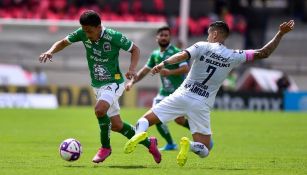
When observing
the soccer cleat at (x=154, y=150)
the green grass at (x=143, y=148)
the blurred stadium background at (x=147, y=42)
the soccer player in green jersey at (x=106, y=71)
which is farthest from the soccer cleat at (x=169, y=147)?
the blurred stadium background at (x=147, y=42)

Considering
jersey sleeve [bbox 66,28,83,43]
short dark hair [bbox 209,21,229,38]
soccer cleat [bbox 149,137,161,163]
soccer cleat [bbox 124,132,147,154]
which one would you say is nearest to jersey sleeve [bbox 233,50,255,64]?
short dark hair [bbox 209,21,229,38]

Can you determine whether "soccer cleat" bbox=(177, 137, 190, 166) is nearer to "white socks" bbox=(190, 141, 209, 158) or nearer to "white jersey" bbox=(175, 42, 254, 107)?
"white socks" bbox=(190, 141, 209, 158)

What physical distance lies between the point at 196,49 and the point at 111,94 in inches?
61.8

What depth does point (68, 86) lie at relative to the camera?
35.3m

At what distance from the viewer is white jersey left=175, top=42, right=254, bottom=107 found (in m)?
12.8

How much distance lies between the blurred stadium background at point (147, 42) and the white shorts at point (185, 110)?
22132 millimetres

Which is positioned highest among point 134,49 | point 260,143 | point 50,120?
point 134,49

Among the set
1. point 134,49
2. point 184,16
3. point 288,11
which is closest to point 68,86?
point 184,16

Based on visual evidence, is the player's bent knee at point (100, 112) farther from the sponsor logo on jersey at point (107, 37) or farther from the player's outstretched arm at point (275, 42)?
the player's outstretched arm at point (275, 42)

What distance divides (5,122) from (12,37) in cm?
1635

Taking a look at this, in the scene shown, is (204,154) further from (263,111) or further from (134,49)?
(263,111)

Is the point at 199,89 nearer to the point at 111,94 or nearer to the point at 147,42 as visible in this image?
the point at 111,94

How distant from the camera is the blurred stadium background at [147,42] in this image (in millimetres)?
35656

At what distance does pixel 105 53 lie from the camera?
43.4 ft
